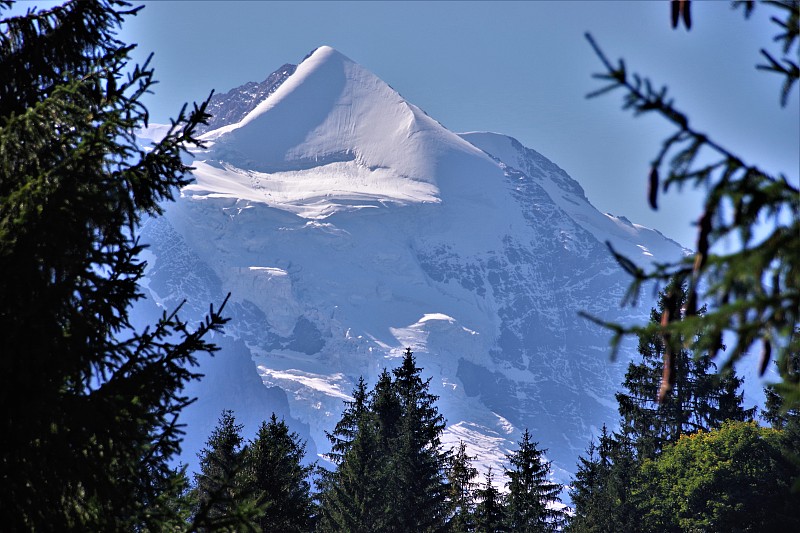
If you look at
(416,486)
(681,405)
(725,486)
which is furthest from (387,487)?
(681,405)

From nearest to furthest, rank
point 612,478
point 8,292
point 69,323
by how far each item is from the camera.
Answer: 1. point 8,292
2. point 69,323
3. point 612,478

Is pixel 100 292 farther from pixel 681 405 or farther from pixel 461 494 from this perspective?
pixel 681 405

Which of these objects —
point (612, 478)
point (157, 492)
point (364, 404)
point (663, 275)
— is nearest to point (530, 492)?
point (612, 478)

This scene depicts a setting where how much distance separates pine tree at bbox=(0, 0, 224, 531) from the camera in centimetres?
787

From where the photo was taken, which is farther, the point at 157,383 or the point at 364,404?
the point at 364,404

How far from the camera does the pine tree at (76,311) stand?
25.8ft

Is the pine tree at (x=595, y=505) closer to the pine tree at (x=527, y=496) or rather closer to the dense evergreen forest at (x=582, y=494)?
the dense evergreen forest at (x=582, y=494)

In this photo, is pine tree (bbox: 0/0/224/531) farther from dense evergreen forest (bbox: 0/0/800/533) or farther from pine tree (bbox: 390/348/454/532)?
pine tree (bbox: 390/348/454/532)

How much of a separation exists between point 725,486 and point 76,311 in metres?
37.8

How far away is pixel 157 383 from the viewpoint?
873 cm

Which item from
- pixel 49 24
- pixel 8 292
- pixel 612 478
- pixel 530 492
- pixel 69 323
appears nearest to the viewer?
pixel 8 292

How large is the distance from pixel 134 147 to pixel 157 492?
3538 mm

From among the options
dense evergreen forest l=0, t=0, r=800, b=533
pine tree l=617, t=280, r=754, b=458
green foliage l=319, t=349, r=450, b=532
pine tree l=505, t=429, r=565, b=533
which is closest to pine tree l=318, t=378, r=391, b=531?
green foliage l=319, t=349, r=450, b=532

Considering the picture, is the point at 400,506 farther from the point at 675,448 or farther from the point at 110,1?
the point at 110,1
